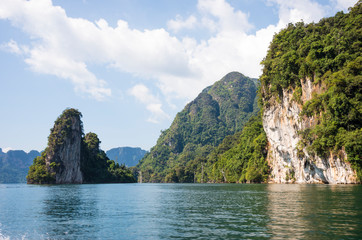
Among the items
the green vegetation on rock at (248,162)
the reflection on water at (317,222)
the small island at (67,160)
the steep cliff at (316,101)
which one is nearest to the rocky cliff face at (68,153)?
the small island at (67,160)

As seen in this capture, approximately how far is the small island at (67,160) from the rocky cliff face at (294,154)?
83.2 meters

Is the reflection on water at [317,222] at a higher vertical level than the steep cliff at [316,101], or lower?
lower

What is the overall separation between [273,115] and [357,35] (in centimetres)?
2880

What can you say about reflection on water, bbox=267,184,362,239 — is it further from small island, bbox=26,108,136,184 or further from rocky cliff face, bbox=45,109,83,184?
rocky cliff face, bbox=45,109,83,184

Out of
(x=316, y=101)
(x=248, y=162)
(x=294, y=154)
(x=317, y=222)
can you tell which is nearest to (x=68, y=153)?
(x=248, y=162)

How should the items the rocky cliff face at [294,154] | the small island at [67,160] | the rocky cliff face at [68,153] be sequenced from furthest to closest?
the rocky cliff face at [68,153] → the small island at [67,160] → the rocky cliff face at [294,154]

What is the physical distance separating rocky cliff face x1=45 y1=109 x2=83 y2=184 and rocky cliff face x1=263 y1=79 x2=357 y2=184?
8318cm

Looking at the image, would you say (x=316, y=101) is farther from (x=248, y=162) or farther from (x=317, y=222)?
(x=248, y=162)

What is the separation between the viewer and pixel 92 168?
144750 millimetres

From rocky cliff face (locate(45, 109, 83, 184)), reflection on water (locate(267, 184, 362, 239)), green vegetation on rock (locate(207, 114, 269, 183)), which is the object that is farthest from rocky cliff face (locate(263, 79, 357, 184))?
rocky cliff face (locate(45, 109, 83, 184))

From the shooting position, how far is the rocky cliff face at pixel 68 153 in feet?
390

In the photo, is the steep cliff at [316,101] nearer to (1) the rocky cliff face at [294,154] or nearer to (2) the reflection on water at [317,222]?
(1) the rocky cliff face at [294,154]

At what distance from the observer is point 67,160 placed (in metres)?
Result: 124

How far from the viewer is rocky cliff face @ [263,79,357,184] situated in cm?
5416
